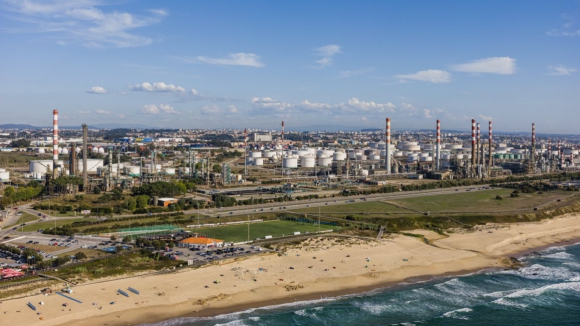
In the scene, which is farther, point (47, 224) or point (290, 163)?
point (290, 163)

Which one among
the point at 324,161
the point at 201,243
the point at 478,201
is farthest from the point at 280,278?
the point at 324,161

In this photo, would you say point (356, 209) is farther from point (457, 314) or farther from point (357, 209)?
point (457, 314)

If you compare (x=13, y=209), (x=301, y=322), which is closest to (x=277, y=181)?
(x=13, y=209)

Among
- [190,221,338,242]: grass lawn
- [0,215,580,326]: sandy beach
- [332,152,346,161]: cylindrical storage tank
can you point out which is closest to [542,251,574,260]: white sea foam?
[0,215,580,326]: sandy beach

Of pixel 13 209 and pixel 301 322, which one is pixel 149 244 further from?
pixel 13 209

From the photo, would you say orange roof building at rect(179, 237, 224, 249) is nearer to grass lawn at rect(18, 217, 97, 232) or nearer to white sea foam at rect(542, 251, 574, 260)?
grass lawn at rect(18, 217, 97, 232)

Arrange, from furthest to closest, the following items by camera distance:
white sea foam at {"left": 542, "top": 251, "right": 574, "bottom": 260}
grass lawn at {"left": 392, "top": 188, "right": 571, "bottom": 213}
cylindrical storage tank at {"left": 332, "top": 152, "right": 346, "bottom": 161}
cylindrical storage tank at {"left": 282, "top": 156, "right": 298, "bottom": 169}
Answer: cylindrical storage tank at {"left": 332, "top": 152, "right": 346, "bottom": 161}
cylindrical storage tank at {"left": 282, "top": 156, "right": 298, "bottom": 169}
grass lawn at {"left": 392, "top": 188, "right": 571, "bottom": 213}
white sea foam at {"left": 542, "top": 251, "right": 574, "bottom": 260}
